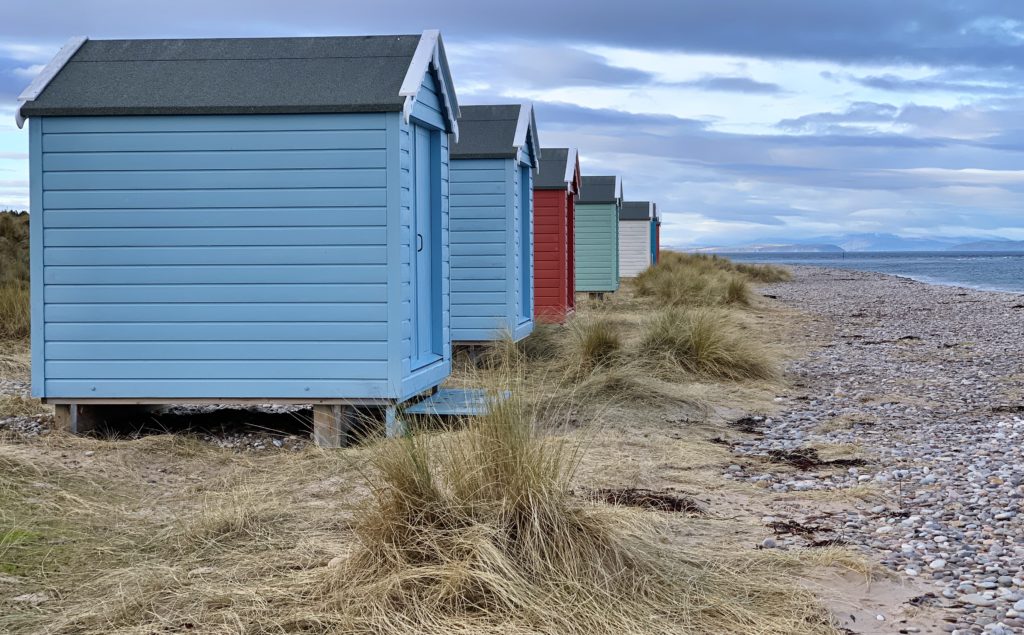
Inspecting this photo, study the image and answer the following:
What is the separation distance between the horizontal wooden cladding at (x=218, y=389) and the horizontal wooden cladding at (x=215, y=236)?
91 cm

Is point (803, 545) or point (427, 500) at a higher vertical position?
point (427, 500)

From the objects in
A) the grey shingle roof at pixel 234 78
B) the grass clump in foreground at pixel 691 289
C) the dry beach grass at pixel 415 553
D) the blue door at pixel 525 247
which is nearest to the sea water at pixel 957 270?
the grass clump in foreground at pixel 691 289

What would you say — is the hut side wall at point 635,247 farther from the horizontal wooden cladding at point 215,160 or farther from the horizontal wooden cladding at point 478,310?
the horizontal wooden cladding at point 215,160

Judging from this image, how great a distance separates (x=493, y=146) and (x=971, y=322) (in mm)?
9601

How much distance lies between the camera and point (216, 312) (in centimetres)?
701

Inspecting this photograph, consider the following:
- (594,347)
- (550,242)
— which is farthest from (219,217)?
(550,242)

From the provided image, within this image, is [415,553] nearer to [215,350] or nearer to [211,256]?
[215,350]

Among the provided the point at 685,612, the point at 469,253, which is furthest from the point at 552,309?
the point at 685,612

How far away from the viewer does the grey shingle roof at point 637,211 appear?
3122cm

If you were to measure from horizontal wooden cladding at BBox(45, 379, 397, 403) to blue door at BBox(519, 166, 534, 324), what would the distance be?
18.0 ft

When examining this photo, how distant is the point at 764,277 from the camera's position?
38094mm

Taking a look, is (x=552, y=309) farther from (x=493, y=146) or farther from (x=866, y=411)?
(x=866, y=411)

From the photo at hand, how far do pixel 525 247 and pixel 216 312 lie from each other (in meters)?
5.86

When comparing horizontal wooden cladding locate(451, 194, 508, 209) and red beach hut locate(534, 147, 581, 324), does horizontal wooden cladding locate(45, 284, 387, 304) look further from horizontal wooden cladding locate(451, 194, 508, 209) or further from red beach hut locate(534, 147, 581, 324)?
red beach hut locate(534, 147, 581, 324)
